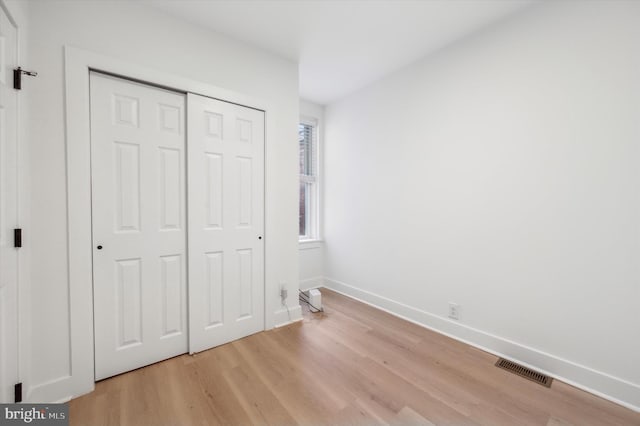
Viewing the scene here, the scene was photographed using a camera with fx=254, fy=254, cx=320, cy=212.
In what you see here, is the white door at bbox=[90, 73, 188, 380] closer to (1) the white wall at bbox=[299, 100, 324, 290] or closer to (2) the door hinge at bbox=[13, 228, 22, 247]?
(2) the door hinge at bbox=[13, 228, 22, 247]

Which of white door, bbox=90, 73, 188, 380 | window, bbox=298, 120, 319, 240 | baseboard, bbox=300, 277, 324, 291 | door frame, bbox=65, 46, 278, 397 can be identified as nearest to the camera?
door frame, bbox=65, 46, 278, 397

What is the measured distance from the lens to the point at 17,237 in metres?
1.42

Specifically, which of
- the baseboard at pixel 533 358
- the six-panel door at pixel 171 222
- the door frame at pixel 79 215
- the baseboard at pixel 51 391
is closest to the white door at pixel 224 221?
the six-panel door at pixel 171 222

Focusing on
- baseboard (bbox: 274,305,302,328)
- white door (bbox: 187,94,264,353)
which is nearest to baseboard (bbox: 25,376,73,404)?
white door (bbox: 187,94,264,353)

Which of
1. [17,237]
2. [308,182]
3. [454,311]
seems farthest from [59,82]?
[454,311]

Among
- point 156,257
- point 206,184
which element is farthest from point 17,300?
point 206,184

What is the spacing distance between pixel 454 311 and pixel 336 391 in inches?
56.0

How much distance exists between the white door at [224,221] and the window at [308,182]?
150 cm

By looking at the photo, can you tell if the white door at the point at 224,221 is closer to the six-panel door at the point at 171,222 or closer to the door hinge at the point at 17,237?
the six-panel door at the point at 171,222

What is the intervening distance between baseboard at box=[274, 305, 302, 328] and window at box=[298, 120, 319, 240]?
1.39m

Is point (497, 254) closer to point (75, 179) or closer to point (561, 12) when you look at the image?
point (561, 12)

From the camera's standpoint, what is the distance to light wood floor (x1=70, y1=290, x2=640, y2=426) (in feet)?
4.95

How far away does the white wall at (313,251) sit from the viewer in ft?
12.5

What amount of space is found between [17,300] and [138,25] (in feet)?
6.57
